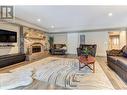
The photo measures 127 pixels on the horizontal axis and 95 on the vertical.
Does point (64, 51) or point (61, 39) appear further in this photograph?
point (61, 39)

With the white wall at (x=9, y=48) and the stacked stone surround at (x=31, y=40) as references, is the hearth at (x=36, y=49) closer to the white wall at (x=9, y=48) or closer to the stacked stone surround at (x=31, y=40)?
the stacked stone surround at (x=31, y=40)

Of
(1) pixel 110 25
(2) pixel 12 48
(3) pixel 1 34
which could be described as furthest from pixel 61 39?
(3) pixel 1 34

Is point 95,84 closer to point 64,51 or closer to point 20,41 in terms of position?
point 20,41

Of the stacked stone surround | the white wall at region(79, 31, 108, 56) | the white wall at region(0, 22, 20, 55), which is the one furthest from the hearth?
the white wall at region(79, 31, 108, 56)

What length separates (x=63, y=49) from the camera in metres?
11.5

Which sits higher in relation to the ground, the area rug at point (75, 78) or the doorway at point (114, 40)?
the doorway at point (114, 40)

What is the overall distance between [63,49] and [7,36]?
5.82 meters

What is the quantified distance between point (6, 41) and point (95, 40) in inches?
265

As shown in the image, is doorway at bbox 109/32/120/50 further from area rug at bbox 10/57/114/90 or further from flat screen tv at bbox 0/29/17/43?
flat screen tv at bbox 0/29/17/43

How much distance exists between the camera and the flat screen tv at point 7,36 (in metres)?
5.97

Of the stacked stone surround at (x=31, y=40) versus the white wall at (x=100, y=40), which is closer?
the stacked stone surround at (x=31, y=40)

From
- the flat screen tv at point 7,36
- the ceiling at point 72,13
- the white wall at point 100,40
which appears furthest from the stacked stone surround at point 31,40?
the white wall at point 100,40

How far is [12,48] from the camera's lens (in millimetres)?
6992
